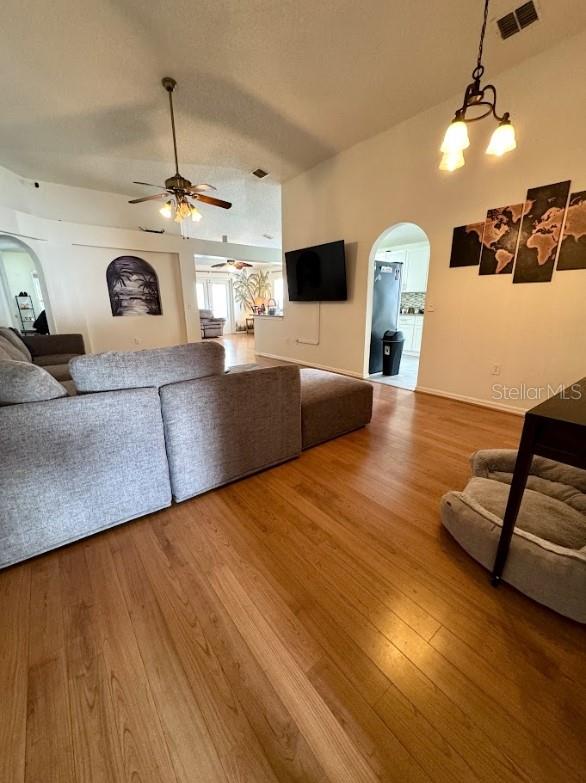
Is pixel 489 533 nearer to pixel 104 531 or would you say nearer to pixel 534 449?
pixel 534 449

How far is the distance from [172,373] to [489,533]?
5.62 feet

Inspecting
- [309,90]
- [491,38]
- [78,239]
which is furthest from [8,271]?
[491,38]

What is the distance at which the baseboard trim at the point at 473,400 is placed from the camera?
3.20 m

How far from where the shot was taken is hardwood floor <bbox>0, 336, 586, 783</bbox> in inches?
30.7

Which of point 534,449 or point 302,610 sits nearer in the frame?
point 534,449

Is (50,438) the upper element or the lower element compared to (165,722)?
upper

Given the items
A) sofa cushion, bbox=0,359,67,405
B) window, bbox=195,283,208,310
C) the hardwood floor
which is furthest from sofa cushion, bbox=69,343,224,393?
window, bbox=195,283,208,310

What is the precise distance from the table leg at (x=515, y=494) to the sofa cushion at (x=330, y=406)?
1400mm

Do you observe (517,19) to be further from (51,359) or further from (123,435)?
(51,359)

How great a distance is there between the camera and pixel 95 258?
220 inches

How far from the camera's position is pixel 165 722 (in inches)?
33.5

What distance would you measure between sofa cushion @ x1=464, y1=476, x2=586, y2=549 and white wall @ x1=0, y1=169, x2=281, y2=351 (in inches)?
252

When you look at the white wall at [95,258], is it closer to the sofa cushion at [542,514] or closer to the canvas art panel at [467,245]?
the canvas art panel at [467,245]
